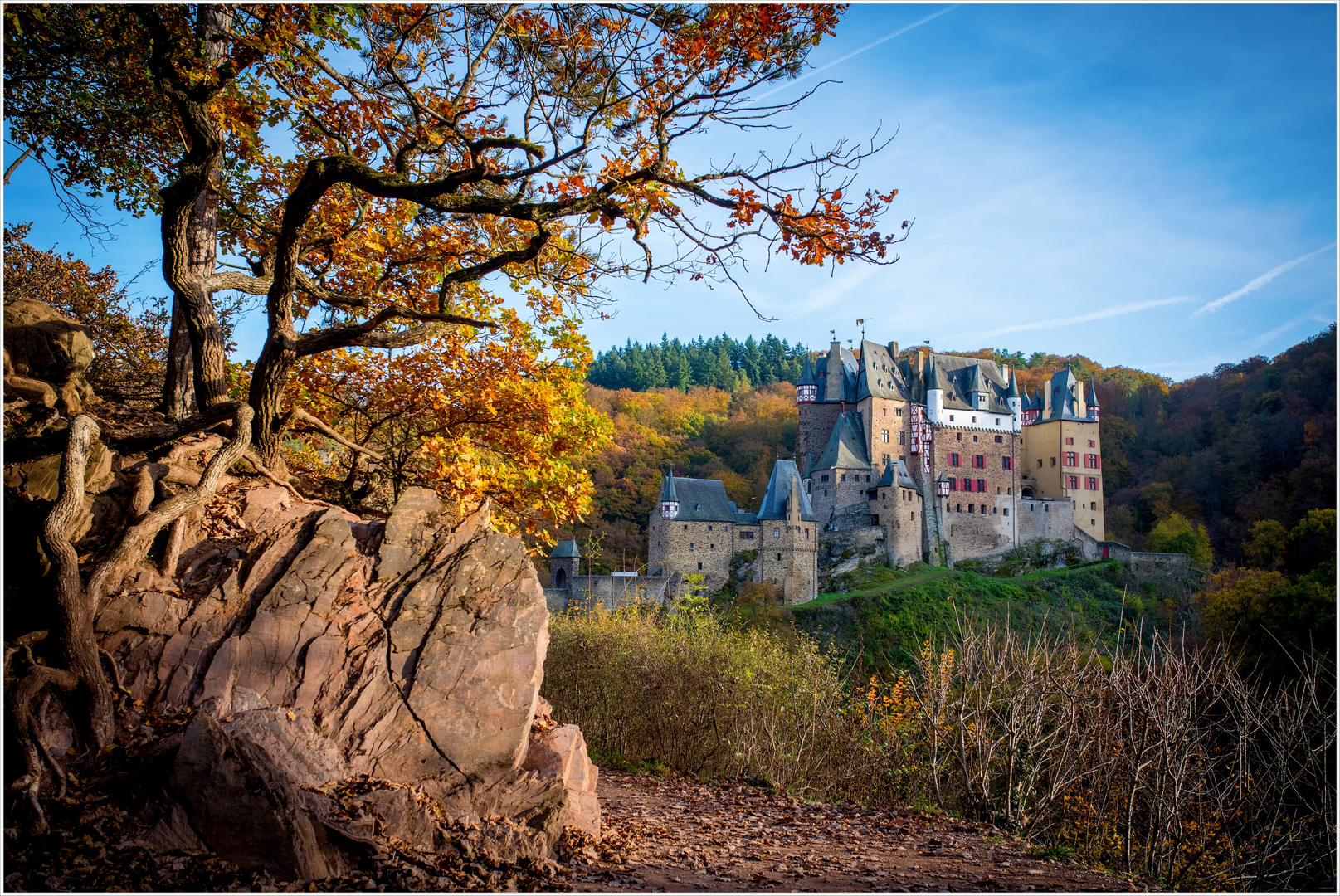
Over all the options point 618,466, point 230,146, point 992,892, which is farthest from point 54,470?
point 618,466

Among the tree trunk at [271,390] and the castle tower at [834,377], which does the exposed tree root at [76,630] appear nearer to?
the tree trunk at [271,390]

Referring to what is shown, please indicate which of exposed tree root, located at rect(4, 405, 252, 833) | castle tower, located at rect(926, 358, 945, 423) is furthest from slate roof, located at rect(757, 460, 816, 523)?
exposed tree root, located at rect(4, 405, 252, 833)

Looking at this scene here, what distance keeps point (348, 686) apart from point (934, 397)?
5457 cm

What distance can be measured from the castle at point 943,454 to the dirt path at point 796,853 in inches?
1668

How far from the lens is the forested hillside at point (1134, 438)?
52.1 metres

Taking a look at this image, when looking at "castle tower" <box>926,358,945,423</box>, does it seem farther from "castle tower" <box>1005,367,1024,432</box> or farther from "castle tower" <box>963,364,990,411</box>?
"castle tower" <box>1005,367,1024,432</box>

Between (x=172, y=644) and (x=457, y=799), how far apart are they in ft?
7.19

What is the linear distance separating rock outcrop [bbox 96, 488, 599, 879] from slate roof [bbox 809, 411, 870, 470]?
47.1 meters

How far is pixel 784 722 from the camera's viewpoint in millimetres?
12414

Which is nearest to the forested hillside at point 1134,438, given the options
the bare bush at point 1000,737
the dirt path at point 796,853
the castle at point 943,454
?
the castle at point 943,454

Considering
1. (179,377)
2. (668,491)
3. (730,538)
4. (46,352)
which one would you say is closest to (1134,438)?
(730,538)

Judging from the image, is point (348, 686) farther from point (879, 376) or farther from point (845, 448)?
point (879, 376)

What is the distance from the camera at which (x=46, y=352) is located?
723cm

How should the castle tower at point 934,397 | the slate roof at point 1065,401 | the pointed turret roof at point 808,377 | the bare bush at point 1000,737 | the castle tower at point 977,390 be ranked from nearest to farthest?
1. the bare bush at point 1000,737
2. the castle tower at point 934,397
3. the castle tower at point 977,390
4. the pointed turret roof at point 808,377
5. the slate roof at point 1065,401
